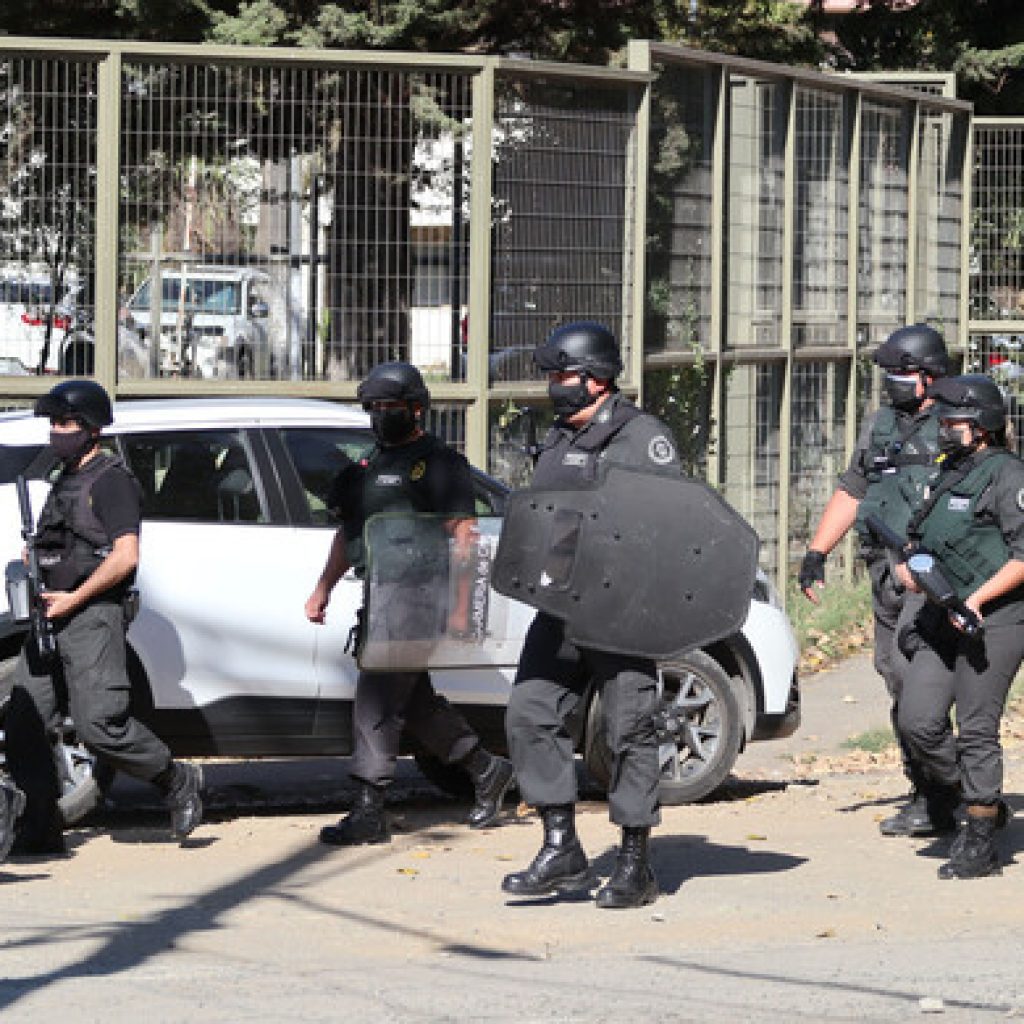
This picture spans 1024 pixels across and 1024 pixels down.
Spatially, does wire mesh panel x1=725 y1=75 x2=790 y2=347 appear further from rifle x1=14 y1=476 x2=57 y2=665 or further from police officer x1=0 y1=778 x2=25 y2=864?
police officer x1=0 y1=778 x2=25 y2=864

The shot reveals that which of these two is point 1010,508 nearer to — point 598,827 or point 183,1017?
point 598,827

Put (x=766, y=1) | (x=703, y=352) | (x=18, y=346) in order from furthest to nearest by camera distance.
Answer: (x=766, y=1), (x=703, y=352), (x=18, y=346)

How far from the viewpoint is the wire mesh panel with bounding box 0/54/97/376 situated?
1350 centimetres

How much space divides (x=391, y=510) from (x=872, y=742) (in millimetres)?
3831

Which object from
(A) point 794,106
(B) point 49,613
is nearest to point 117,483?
(B) point 49,613

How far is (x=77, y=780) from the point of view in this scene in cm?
1026

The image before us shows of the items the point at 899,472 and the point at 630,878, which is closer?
the point at 630,878

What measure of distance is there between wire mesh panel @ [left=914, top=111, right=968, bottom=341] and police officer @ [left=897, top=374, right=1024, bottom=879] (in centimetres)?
1119

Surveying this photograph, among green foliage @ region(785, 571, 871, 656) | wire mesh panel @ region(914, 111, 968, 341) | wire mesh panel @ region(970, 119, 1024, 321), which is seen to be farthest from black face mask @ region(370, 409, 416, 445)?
wire mesh panel @ region(970, 119, 1024, 321)

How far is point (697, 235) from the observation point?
16172mm

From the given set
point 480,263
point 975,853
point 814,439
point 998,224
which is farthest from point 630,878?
point 998,224

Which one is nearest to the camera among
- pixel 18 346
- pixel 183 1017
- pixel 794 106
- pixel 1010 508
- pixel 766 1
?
pixel 183 1017

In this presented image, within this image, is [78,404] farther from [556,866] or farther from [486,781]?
[556,866]

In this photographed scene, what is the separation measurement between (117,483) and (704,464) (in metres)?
7.23
